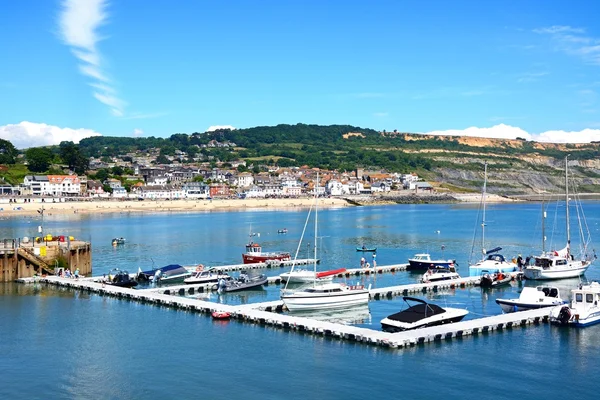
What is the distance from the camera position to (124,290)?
1540 inches

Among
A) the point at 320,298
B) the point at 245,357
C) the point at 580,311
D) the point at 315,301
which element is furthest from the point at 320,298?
the point at 580,311

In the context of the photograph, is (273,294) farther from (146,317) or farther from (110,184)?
(110,184)

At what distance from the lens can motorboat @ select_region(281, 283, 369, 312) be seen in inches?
1357

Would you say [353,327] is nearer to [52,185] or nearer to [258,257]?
[258,257]

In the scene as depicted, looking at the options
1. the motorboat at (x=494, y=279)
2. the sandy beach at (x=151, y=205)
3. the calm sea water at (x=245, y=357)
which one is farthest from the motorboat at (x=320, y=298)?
the sandy beach at (x=151, y=205)

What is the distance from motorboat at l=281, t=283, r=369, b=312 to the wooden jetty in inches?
44.4

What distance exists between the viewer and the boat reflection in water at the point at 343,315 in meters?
32.9

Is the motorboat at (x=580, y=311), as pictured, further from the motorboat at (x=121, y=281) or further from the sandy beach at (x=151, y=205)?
the sandy beach at (x=151, y=205)

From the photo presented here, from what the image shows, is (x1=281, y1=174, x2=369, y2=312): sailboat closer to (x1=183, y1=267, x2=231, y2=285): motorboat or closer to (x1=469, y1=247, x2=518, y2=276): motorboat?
(x1=183, y1=267, x2=231, y2=285): motorboat

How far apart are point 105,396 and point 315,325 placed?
35.2 ft

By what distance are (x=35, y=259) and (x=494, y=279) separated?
103 ft

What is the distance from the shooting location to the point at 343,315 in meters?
34.2

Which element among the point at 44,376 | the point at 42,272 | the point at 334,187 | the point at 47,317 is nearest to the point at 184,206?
the point at 334,187

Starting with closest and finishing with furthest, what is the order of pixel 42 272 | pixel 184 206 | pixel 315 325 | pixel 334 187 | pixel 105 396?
pixel 105 396 → pixel 315 325 → pixel 42 272 → pixel 184 206 → pixel 334 187
